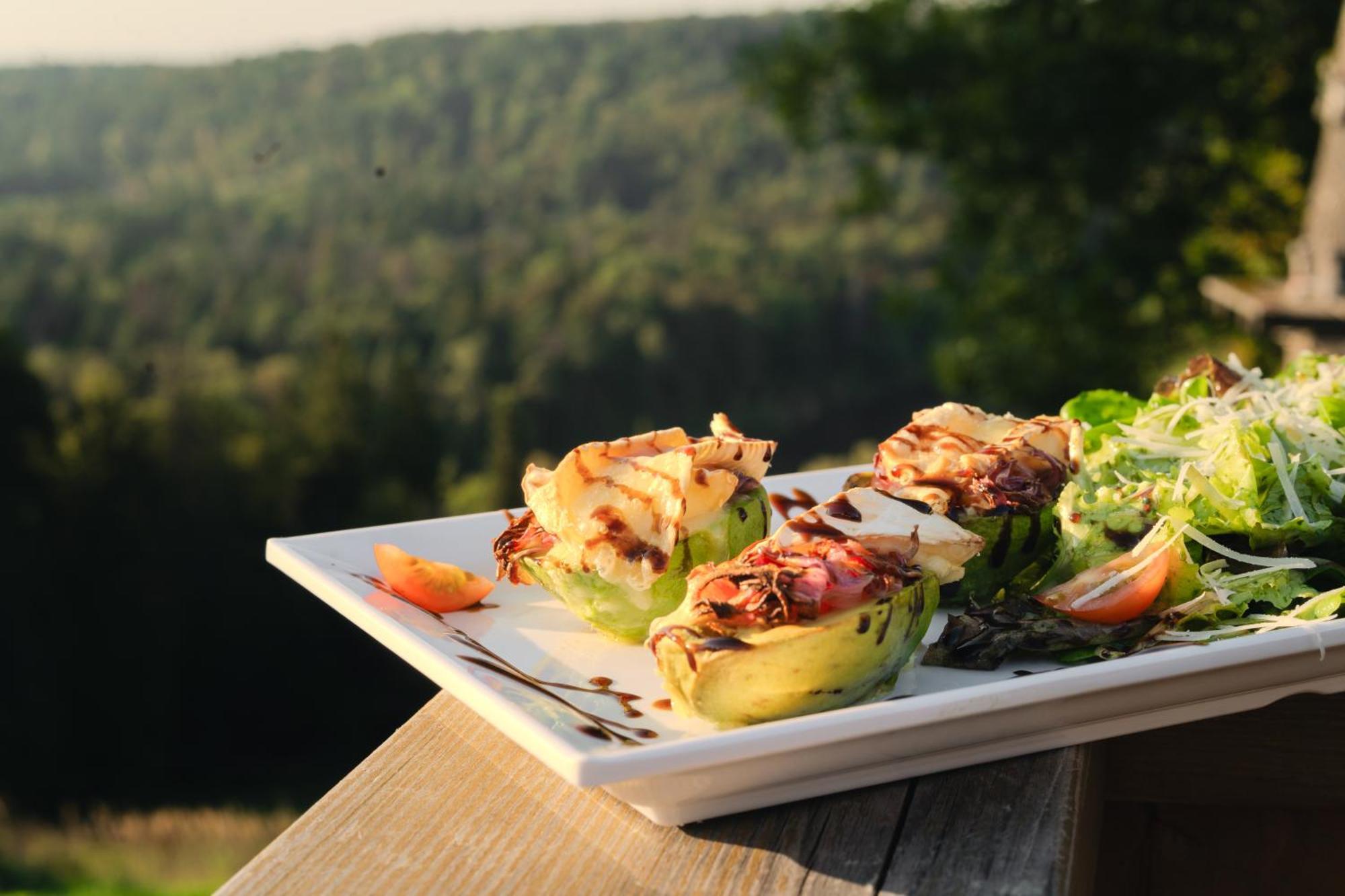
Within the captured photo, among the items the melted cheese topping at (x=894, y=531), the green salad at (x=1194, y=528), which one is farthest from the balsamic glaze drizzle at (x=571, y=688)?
the green salad at (x=1194, y=528)

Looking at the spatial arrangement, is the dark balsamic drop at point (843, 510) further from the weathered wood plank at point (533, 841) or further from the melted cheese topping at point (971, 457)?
the weathered wood plank at point (533, 841)

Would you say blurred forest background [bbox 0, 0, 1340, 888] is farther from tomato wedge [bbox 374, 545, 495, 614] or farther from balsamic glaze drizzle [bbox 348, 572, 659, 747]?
balsamic glaze drizzle [bbox 348, 572, 659, 747]

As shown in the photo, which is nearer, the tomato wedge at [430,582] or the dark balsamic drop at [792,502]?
the tomato wedge at [430,582]

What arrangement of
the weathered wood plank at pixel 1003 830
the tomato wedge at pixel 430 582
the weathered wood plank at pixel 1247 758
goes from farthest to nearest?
the tomato wedge at pixel 430 582
the weathered wood plank at pixel 1247 758
the weathered wood plank at pixel 1003 830

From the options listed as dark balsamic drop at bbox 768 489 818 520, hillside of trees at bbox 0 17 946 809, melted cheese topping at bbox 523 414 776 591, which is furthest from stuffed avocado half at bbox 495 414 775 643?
hillside of trees at bbox 0 17 946 809

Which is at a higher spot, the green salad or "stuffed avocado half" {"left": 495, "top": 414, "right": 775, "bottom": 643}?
"stuffed avocado half" {"left": 495, "top": 414, "right": 775, "bottom": 643}

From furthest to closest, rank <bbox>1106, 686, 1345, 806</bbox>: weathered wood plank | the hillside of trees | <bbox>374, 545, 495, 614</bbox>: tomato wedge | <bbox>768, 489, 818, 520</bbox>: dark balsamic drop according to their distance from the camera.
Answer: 1. the hillside of trees
2. <bbox>768, 489, 818, 520</bbox>: dark balsamic drop
3. <bbox>374, 545, 495, 614</bbox>: tomato wedge
4. <bbox>1106, 686, 1345, 806</bbox>: weathered wood plank

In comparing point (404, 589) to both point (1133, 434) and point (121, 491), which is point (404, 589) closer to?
point (1133, 434)
